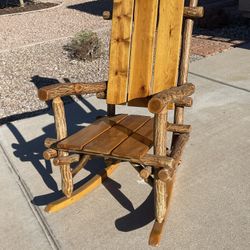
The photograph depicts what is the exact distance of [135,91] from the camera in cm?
309

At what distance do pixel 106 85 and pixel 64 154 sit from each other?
0.71 m

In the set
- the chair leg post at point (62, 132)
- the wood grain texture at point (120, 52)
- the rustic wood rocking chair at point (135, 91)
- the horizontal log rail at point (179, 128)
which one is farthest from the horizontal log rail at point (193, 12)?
the chair leg post at point (62, 132)

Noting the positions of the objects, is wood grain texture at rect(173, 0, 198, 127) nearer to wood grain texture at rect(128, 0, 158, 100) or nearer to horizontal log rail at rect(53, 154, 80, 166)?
wood grain texture at rect(128, 0, 158, 100)

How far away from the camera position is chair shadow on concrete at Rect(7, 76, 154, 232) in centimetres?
270

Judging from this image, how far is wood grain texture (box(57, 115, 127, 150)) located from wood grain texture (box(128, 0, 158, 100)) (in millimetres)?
266

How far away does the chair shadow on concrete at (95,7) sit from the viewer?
1102 cm

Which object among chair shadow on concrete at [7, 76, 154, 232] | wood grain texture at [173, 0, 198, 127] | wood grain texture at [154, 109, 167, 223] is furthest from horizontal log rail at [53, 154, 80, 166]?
wood grain texture at [173, 0, 198, 127]

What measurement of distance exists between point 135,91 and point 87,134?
1.89ft

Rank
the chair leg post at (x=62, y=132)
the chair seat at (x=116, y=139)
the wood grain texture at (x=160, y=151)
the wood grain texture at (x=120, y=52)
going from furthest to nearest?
the wood grain texture at (x=120, y=52) < the chair leg post at (x=62, y=132) < the chair seat at (x=116, y=139) < the wood grain texture at (x=160, y=151)

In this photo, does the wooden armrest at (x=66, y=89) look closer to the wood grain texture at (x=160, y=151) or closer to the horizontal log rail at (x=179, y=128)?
the horizontal log rail at (x=179, y=128)

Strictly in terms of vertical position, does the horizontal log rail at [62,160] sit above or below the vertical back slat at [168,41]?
below

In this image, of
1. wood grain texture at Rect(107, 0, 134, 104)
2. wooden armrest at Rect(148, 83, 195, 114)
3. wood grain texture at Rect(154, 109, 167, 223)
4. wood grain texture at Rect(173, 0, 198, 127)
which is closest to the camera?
wooden armrest at Rect(148, 83, 195, 114)

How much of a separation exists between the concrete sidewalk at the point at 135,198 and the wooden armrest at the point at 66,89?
0.72 meters

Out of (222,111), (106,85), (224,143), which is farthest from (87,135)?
(222,111)
